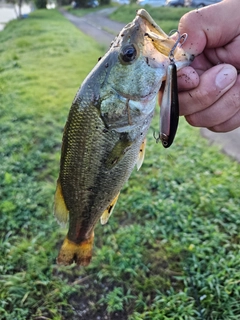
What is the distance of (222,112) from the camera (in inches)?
73.5

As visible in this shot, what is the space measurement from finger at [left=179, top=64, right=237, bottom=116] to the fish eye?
0.38 metres

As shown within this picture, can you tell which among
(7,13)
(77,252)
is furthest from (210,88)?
(7,13)

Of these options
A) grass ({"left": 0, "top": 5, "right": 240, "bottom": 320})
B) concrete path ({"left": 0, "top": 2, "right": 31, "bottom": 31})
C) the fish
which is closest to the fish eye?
the fish

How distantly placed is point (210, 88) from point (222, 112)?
0.66 feet

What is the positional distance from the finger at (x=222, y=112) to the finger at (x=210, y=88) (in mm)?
50

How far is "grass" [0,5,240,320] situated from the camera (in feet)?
9.33

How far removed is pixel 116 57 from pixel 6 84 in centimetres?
708

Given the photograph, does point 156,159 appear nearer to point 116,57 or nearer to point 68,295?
point 68,295

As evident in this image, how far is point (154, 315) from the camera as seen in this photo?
2.75m

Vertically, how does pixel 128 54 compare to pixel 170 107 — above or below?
above

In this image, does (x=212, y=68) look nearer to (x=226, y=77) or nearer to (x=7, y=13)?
(x=226, y=77)

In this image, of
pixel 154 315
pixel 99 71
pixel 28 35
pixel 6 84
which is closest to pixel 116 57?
pixel 99 71

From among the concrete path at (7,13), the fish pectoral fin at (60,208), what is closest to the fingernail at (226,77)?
the fish pectoral fin at (60,208)

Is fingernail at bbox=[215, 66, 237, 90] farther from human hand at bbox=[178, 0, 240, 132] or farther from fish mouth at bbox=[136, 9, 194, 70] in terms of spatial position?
fish mouth at bbox=[136, 9, 194, 70]
